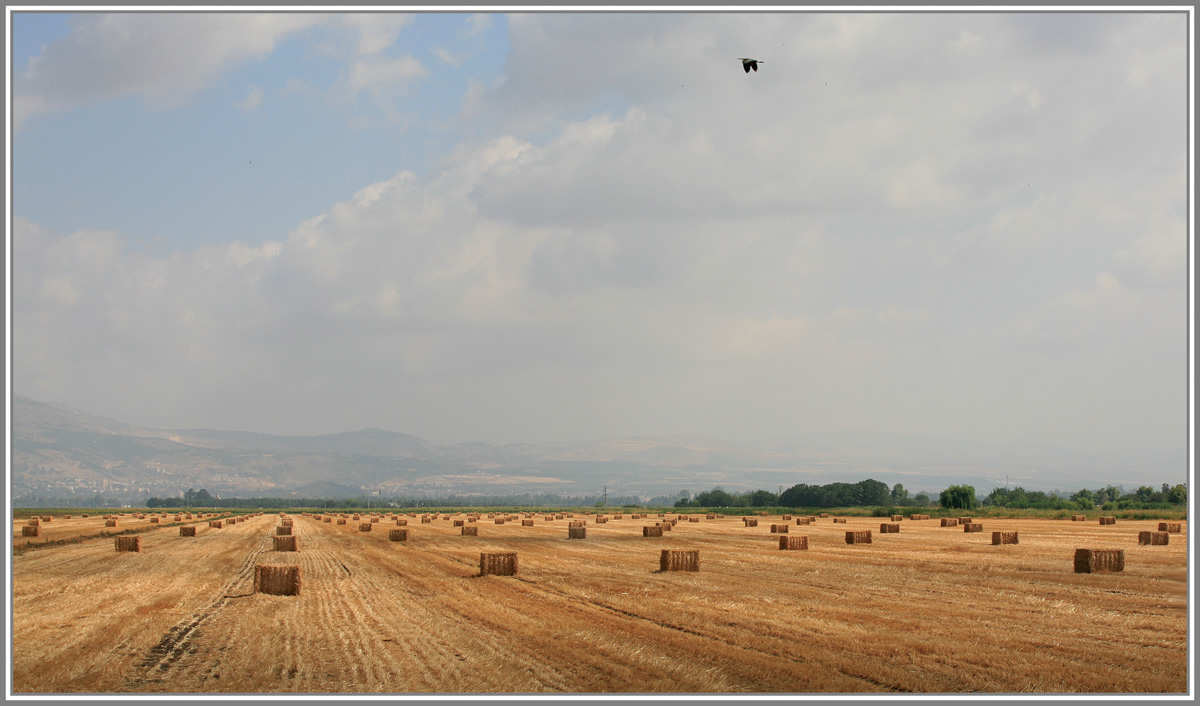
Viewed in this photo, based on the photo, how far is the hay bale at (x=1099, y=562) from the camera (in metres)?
27.1

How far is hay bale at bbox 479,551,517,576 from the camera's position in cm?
2872

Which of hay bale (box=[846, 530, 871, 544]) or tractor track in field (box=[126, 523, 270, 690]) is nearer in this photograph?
tractor track in field (box=[126, 523, 270, 690])

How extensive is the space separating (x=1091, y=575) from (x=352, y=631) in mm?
20854

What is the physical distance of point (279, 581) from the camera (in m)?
24.5

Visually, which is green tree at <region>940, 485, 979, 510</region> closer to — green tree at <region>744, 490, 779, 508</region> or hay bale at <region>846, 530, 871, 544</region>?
green tree at <region>744, 490, 779, 508</region>

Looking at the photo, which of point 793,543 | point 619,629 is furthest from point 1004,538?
point 619,629

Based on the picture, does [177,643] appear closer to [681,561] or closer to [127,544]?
[681,561]

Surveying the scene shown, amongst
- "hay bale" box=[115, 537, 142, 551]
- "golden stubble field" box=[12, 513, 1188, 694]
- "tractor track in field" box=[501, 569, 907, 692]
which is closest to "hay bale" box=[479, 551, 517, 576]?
"golden stubble field" box=[12, 513, 1188, 694]

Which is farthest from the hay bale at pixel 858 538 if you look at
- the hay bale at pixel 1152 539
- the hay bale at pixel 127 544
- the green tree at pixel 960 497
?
the green tree at pixel 960 497

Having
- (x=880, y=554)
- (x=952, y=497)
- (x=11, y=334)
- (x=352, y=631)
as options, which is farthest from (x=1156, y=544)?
(x=952, y=497)

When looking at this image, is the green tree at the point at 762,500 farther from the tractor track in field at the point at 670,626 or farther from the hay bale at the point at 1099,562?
the tractor track in field at the point at 670,626

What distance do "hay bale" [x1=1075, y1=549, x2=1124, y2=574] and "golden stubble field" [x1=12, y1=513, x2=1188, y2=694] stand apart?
0.61 metres

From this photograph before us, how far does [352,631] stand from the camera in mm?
18344
